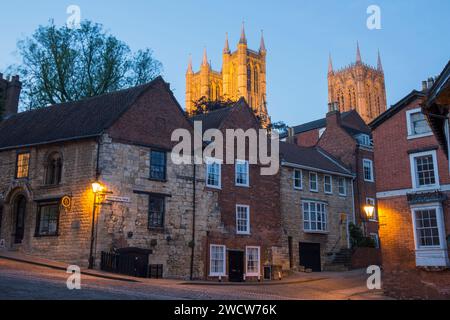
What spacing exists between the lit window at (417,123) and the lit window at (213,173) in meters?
11.7

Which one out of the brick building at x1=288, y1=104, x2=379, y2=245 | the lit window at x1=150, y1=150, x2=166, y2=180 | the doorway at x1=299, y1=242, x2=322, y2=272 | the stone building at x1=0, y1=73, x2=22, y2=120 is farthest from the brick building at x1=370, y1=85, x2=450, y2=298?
the stone building at x1=0, y1=73, x2=22, y2=120

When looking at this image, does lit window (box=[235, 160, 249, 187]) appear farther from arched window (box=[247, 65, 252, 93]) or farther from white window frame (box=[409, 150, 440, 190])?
arched window (box=[247, 65, 252, 93])

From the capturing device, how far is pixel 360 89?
137250mm

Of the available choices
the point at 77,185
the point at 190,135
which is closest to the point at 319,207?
the point at 190,135

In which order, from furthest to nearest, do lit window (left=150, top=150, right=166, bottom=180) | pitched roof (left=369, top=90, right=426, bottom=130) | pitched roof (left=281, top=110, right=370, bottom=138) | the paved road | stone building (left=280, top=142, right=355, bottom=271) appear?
pitched roof (left=281, top=110, right=370, bottom=138), stone building (left=280, top=142, right=355, bottom=271), lit window (left=150, top=150, right=166, bottom=180), pitched roof (left=369, top=90, right=426, bottom=130), the paved road

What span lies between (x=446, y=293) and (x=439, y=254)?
1655mm

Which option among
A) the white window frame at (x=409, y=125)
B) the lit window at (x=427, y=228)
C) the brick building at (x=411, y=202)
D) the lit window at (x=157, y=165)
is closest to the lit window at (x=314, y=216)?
the brick building at (x=411, y=202)

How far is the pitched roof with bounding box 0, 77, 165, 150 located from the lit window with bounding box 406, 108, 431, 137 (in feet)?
45.9

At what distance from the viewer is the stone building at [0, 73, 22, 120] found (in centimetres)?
3903

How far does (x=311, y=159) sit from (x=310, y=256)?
793cm

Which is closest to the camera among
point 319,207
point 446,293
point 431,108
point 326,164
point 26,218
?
point 431,108

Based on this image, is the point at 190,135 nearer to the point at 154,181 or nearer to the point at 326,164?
the point at 154,181

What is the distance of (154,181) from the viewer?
2981 cm
